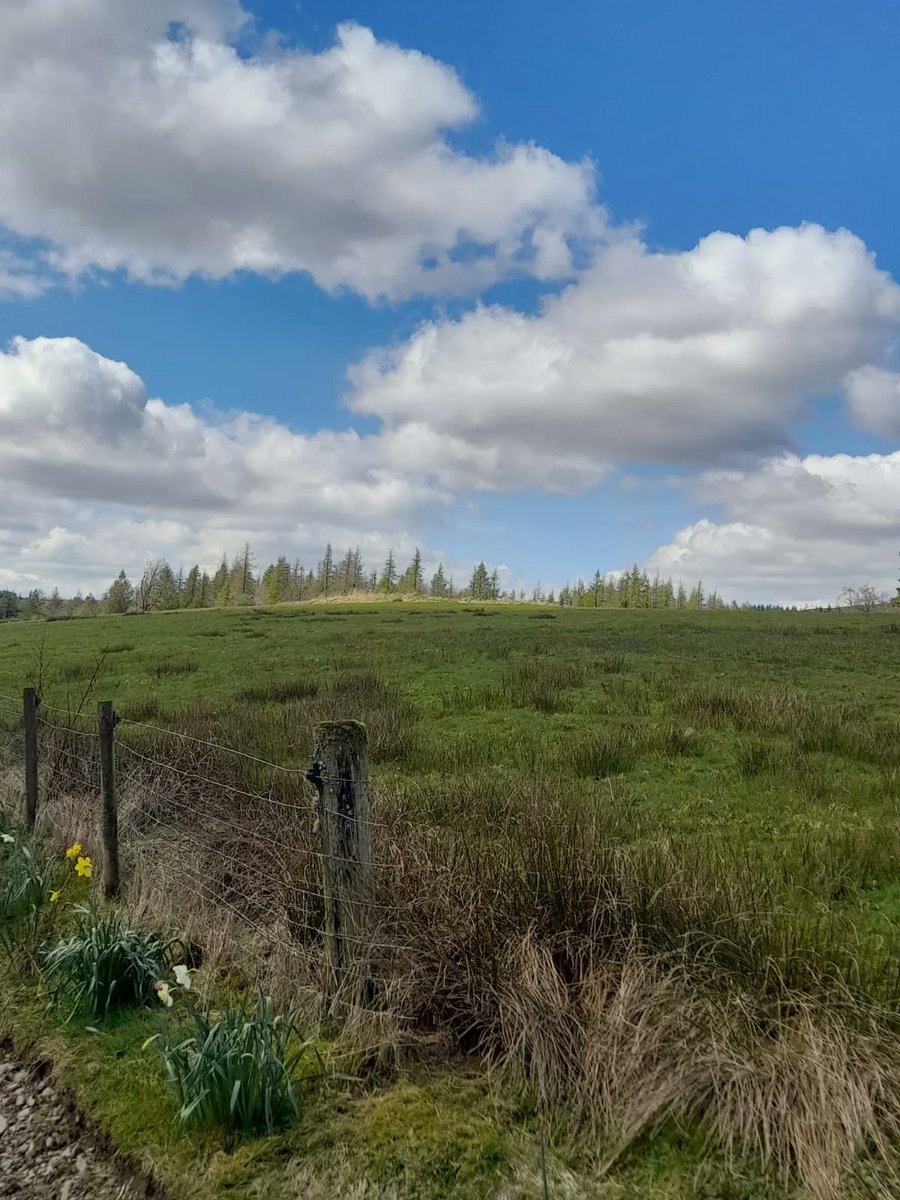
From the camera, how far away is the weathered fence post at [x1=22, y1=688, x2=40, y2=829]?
765cm

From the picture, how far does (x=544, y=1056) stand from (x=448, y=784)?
16.9 ft

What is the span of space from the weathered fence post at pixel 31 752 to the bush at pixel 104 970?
3.38 metres

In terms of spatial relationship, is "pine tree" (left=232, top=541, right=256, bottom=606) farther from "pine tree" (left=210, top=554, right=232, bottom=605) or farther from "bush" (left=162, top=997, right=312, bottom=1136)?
"bush" (left=162, top=997, right=312, bottom=1136)

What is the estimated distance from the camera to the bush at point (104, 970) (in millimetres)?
4469

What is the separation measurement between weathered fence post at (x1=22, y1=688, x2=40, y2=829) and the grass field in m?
1.11

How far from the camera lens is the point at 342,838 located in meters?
4.16

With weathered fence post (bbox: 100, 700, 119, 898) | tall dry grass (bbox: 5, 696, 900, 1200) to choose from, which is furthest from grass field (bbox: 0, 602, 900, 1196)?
weathered fence post (bbox: 100, 700, 119, 898)

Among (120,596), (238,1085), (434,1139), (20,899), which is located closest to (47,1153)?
(238,1085)

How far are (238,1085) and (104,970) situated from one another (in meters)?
1.67

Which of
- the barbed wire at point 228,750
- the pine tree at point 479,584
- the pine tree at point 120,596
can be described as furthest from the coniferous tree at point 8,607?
the barbed wire at point 228,750

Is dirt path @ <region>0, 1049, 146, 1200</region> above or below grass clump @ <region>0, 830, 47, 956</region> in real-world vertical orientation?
below

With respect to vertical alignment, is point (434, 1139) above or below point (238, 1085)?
below

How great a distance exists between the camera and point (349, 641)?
31.2 meters

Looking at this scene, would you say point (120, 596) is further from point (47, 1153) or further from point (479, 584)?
point (47, 1153)
